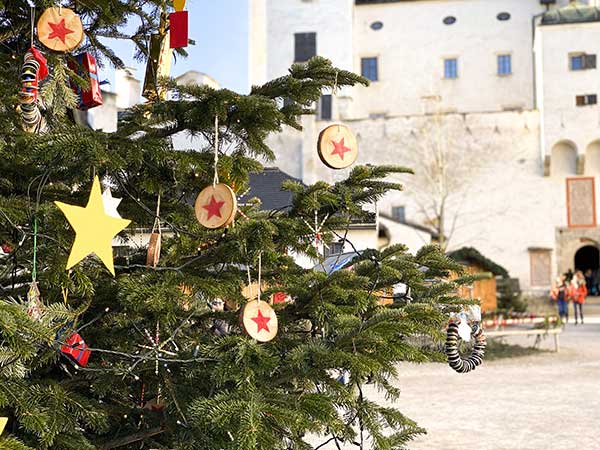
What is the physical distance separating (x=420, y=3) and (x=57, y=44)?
4634 cm

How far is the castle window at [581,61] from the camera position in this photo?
40375mm

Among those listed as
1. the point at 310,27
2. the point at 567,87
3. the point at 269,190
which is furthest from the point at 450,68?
the point at 269,190

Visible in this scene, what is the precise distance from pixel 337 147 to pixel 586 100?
3874 cm

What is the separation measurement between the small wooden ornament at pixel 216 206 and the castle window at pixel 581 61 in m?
39.6

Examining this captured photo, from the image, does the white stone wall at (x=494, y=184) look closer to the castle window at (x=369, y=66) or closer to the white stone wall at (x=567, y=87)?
the white stone wall at (x=567, y=87)

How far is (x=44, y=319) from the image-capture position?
3217 millimetres

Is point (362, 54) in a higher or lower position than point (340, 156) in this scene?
higher

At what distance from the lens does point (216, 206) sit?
3648 mm

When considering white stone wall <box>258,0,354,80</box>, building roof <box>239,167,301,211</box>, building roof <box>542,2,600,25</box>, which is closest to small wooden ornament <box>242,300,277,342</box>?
building roof <box>239,167,301,211</box>

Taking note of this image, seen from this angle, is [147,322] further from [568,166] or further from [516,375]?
[568,166]

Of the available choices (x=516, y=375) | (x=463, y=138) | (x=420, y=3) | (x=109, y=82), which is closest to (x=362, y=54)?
(x=420, y=3)

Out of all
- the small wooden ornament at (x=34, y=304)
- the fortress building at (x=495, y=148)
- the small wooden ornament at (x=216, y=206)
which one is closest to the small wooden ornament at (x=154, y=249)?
the small wooden ornament at (x=216, y=206)

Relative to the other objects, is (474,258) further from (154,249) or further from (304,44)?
(154,249)

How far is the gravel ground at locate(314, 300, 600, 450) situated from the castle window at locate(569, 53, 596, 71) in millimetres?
25370
